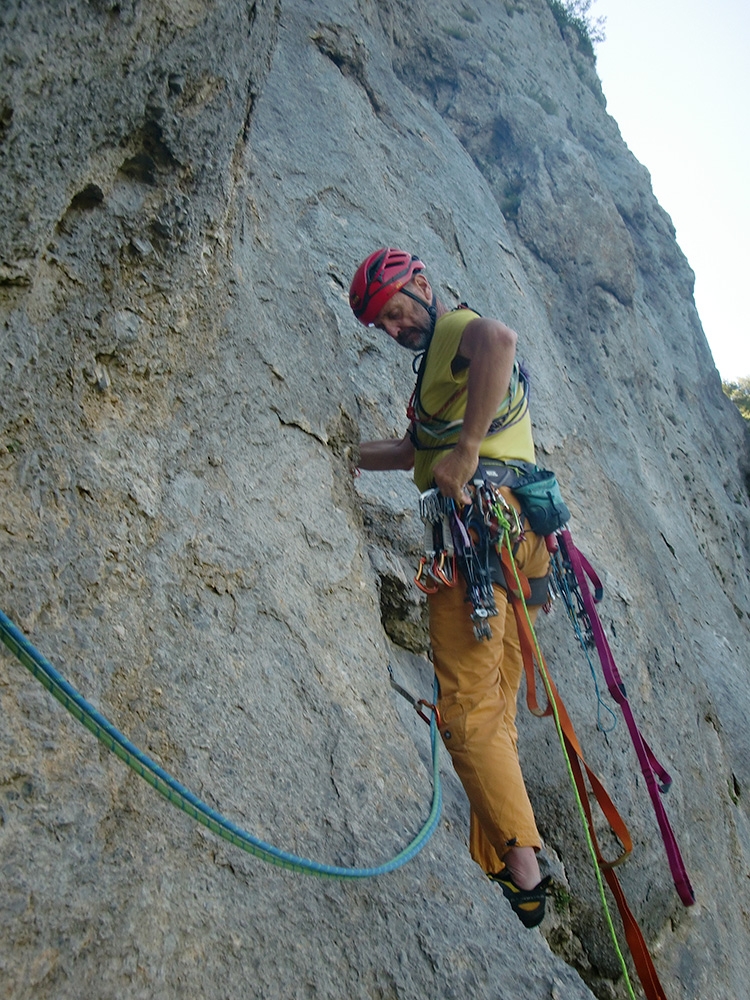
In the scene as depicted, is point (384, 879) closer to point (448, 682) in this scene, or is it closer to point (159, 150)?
point (448, 682)

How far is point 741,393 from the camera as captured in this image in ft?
69.6

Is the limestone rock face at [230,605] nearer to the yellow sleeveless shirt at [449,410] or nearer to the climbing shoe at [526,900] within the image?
the climbing shoe at [526,900]

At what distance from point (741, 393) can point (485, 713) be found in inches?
836

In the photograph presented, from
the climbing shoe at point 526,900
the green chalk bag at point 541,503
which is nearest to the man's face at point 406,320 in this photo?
the green chalk bag at point 541,503

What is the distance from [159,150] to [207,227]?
0.36 meters

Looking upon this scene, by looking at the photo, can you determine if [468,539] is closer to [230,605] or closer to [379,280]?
[230,605]

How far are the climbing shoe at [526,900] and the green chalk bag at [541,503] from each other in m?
1.28

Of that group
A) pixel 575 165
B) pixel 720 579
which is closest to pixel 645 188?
pixel 575 165

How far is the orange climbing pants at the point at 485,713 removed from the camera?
258 centimetres

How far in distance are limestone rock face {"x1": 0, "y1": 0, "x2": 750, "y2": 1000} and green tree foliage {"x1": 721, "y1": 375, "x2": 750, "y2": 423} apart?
1605 cm

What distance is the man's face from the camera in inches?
128

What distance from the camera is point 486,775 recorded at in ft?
8.56

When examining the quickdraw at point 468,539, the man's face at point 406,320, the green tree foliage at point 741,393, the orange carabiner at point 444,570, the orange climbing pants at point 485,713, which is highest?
the man's face at point 406,320

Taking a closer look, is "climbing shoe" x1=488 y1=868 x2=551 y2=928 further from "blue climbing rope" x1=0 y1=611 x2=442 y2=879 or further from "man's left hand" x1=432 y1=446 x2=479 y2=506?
"man's left hand" x1=432 y1=446 x2=479 y2=506
